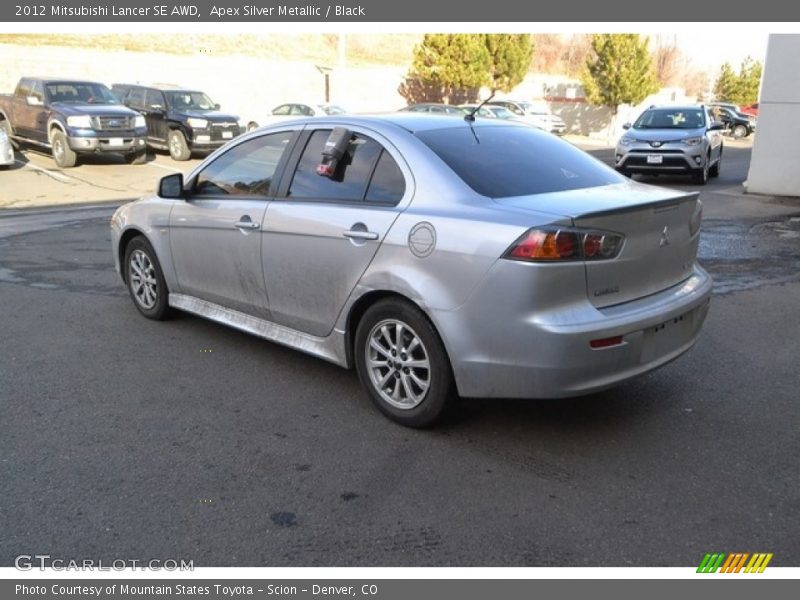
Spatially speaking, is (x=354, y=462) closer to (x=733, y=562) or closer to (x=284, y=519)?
(x=284, y=519)

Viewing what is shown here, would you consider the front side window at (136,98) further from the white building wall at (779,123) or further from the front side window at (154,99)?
the white building wall at (779,123)

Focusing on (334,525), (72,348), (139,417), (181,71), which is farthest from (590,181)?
(181,71)

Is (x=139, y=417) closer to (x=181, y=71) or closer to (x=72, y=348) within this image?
(x=72, y=348)

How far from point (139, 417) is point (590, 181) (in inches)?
115

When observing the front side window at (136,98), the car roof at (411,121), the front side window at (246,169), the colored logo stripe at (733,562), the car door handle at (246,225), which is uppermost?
the front side window at (136,98)

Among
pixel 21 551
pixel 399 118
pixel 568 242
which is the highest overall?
pixel 399 118

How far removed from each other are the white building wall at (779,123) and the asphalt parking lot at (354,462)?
8.52 m

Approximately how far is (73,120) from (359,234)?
14819 millimetres

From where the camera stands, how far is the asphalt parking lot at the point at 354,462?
300 centimetres

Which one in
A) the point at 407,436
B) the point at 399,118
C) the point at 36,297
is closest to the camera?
the point at 407,436

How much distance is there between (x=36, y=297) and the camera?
6668 mm

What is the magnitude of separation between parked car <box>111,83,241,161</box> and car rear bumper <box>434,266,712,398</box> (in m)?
16.7

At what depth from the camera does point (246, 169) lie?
197 inches

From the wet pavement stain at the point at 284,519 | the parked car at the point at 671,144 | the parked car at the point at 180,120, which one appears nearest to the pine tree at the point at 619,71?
the parked car at the point at 671,144
